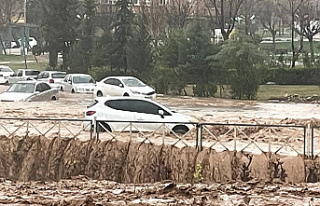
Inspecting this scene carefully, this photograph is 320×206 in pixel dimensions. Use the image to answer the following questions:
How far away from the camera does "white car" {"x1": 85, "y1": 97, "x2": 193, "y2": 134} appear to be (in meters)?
19.8

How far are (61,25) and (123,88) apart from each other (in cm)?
2344

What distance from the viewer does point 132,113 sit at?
2050cm

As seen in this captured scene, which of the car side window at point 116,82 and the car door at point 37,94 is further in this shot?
the car side window at point 116,82

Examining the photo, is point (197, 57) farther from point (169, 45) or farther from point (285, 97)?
point (285, 97)

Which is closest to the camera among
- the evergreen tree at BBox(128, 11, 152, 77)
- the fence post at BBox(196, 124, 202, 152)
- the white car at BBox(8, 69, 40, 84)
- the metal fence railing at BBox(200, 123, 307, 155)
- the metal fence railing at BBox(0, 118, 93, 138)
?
the fence post at BBox(196, 124, 202, 152)

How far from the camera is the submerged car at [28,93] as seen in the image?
104 ft

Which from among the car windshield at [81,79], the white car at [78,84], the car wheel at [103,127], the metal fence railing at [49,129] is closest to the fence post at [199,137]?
the car wheel at [103,127]

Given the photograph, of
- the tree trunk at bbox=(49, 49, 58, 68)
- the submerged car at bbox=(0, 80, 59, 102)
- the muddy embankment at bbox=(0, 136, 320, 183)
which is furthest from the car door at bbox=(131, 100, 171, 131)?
the tree trunk at bbox=(49, 49, 58, 68)

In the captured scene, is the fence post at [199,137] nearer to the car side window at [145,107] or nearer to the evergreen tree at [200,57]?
the car side window at [145,107]

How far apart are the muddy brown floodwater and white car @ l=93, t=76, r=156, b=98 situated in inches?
650

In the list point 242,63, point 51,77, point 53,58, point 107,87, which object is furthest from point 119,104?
point 53,58

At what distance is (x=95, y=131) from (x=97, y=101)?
2.17 m

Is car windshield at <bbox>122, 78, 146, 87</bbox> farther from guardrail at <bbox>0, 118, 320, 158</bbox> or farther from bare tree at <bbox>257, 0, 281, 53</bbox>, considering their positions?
bare tree at <bbox>257, 0, 281, 53</bbox>

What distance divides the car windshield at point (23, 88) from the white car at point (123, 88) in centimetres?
465
